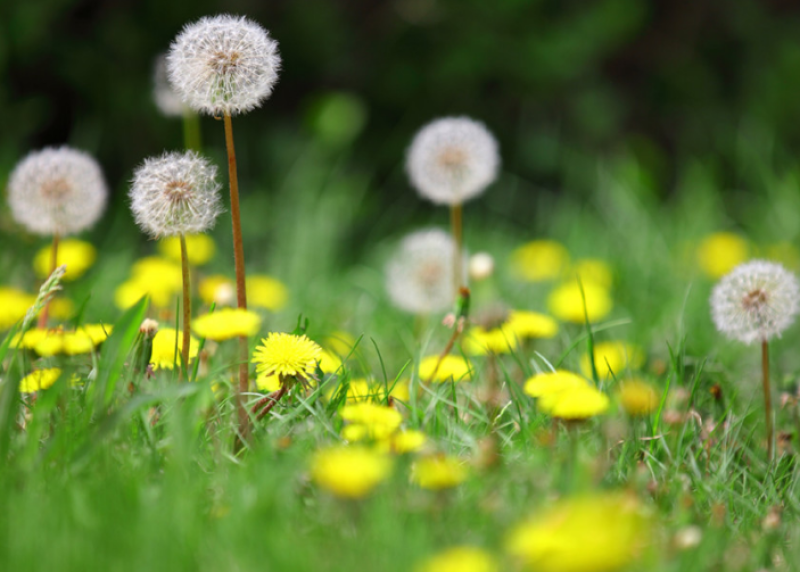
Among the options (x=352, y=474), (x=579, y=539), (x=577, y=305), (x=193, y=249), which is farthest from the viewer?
(x=193, y=249)

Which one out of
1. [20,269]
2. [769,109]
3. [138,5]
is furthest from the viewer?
[769,109]

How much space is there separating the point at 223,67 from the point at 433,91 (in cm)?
285

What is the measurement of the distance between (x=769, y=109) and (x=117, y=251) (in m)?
3.51

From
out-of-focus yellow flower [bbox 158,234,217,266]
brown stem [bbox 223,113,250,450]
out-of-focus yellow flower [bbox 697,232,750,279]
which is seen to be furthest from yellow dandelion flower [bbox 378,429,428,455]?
out-of-focus yellow flower [bbox 697,232,750,279]

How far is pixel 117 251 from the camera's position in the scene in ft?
11.7

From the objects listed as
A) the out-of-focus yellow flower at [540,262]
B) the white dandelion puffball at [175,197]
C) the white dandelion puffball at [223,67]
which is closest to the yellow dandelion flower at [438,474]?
the white dandelion puffball at [175,197]

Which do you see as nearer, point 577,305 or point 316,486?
point 316,486

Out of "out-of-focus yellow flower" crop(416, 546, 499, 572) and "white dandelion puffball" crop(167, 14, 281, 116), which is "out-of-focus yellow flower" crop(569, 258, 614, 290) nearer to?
"white dandelion puffball" crop(167, 14, 281, 116)

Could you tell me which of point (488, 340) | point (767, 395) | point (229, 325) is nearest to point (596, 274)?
point (488, 340)

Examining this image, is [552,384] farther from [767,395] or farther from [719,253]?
[719,253]

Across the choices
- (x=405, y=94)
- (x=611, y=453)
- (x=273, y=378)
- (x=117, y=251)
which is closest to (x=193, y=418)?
(x=273, y=378)

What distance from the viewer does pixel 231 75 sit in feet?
5.06

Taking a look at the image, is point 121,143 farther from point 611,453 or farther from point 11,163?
point 611,453

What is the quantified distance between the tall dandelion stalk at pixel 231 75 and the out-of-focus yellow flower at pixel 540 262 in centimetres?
192
